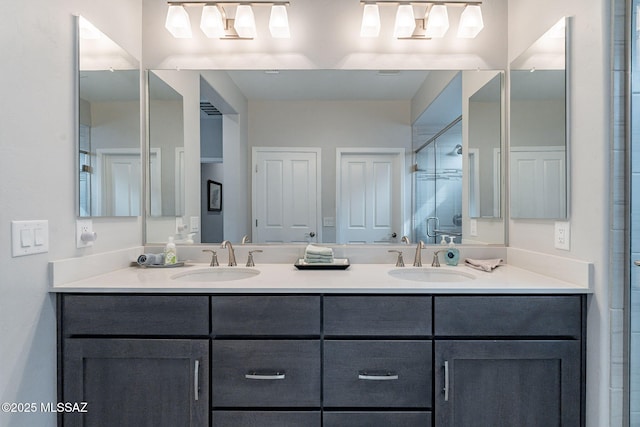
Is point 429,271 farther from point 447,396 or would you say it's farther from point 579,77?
point 579,77

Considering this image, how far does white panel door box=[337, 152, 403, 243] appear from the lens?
1.97m

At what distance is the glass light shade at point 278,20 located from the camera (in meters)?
1.88

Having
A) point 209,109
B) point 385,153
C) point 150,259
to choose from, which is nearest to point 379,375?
point 385,153

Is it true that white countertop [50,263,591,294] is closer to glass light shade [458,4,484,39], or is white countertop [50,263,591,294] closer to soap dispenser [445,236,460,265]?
soap dispenser [445,236,460,265]

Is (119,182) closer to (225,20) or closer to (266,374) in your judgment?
(225,20)

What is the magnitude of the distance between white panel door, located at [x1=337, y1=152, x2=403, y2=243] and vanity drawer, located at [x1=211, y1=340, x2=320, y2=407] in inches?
30.6

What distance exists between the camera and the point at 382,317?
134 cm

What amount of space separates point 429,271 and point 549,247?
1.77ft

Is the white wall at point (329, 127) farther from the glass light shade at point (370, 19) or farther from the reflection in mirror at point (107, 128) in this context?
the reflection in mirror at point (107, 128)

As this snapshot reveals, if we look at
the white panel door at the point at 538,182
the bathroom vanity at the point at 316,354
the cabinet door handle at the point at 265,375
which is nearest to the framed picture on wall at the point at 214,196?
the bathroom vanity at the point at 316,354

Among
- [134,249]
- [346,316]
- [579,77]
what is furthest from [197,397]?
[579,77]

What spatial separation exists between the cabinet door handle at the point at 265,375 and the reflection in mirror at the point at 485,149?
1.33 metres

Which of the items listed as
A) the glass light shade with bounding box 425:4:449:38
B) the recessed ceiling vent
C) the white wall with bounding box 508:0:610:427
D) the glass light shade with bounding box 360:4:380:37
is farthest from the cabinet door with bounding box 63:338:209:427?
the glass light shade with bounding box 425:4:449:38

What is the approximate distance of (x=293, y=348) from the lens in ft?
4.40
